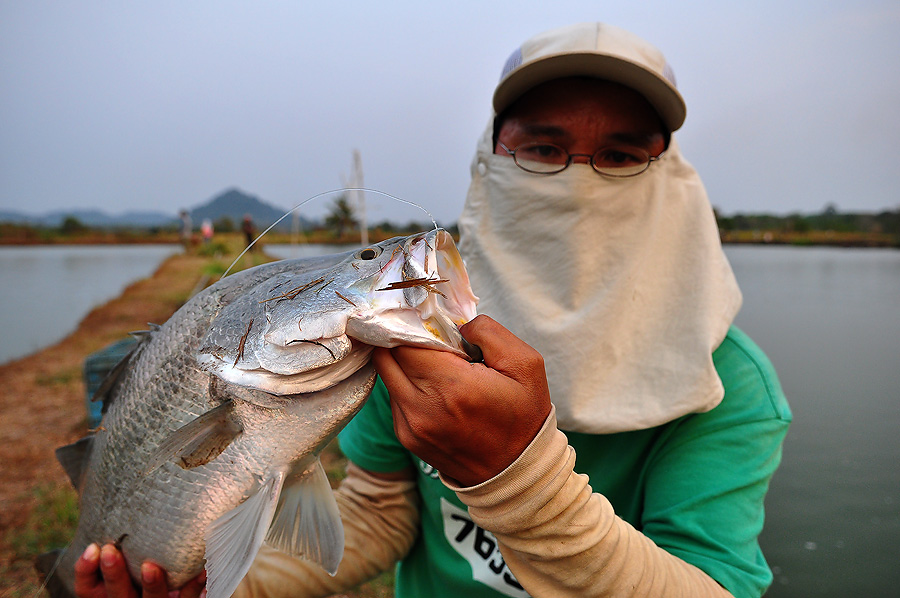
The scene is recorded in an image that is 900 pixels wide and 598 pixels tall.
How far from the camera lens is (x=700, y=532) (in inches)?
59.4

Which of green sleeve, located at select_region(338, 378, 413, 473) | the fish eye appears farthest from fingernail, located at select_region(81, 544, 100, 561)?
the fish eye

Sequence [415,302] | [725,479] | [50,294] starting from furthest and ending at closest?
[50,294] < [725,479] < [415,302]

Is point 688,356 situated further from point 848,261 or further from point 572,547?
point 848,261

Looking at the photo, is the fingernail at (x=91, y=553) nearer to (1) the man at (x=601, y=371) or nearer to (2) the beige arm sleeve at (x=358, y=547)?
(1) the man at (x=601, y=371)

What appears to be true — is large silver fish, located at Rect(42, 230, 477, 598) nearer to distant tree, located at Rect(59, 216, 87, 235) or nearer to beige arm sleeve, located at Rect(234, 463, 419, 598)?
beige arm sleeve, located at Rect(234, 463, 419, 598)

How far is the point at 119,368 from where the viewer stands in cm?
174

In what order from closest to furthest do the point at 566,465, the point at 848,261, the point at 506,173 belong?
the point at 566,465
the point at 506,173
the point at 848,261

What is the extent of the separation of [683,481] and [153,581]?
1804 millimetres

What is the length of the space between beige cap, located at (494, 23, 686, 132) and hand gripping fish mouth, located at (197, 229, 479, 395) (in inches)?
40.0

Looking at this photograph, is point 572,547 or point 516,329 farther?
point 516,329

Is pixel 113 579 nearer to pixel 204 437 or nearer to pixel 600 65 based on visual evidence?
pixel 204 437

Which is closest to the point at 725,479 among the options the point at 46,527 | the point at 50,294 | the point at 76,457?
the point at 76,457

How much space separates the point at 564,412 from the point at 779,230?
3861cm

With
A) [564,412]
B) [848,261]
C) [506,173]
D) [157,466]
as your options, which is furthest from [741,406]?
[848,261]
